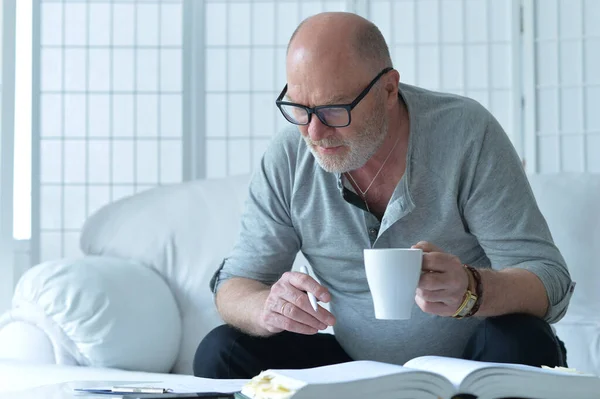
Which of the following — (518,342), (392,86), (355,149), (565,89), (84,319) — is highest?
(565,89)

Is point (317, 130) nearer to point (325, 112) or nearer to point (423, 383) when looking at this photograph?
point (325, 112)

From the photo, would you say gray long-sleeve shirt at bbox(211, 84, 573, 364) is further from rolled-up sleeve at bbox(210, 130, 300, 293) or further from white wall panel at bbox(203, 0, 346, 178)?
white wall panel at bbox(203, 0, 346, 178)

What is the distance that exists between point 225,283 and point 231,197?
882 mm

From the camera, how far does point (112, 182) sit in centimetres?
383

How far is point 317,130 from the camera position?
1.60 meters

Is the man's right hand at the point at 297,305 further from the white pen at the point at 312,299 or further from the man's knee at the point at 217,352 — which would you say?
the man's knee at the point at 217,352

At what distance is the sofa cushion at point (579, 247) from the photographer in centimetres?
226

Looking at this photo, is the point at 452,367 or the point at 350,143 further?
the point at 350,143

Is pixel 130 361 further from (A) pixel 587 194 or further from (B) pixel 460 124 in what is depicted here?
(A) pixel 587 194

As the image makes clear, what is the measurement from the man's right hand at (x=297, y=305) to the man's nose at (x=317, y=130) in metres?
0.30

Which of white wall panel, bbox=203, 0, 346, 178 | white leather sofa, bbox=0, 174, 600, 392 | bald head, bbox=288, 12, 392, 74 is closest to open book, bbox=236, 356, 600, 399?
bald head, bbox=288, 12, 392, 74

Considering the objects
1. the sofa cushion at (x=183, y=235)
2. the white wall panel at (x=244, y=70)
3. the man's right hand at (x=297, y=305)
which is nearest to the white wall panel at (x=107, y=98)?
the white wall panel at (x=244, y=70)

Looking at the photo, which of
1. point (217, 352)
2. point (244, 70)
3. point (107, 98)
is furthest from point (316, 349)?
point (107, 98)

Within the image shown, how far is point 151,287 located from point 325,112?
3.44 feet
